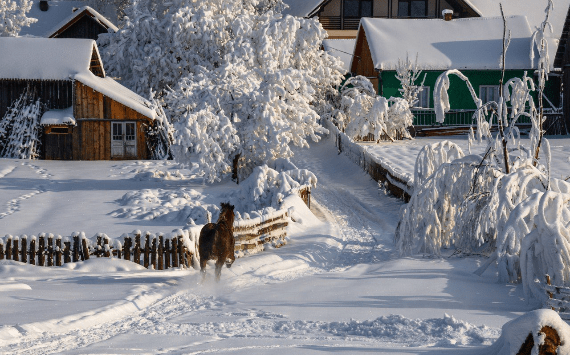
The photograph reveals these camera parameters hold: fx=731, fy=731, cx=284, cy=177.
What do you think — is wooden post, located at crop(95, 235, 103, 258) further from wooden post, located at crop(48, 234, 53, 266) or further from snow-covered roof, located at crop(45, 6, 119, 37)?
snow-covered roof, located at crop(45, 6, 119, 37)

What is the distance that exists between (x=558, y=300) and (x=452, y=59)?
36.0 metres

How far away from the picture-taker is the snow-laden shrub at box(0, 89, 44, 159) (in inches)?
1444

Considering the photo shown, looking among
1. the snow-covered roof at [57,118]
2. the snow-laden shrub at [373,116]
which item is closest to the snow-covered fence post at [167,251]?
the snow-covered roof at [57,118]

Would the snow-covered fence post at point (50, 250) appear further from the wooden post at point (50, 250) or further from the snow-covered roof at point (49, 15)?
the snow-covered roof at point (49, 15)

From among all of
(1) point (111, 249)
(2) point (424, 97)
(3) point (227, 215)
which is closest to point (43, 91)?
(2) point (424, 97)

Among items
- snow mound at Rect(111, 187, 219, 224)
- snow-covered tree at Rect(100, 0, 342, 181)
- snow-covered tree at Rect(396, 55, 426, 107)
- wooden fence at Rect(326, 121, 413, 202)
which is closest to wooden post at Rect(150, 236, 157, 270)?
snow mound at Rect(111, 187, 219, 224)

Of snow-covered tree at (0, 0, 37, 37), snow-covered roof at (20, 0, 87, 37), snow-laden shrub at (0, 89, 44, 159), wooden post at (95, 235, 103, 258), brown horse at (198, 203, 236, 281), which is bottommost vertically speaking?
wooden post at (95, 235, 103, 258)

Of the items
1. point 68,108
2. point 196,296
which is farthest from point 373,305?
point 68,108

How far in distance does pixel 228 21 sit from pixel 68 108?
397 inches

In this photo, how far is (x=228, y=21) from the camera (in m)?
41.2

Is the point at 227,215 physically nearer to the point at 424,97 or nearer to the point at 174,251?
the point at 174,251

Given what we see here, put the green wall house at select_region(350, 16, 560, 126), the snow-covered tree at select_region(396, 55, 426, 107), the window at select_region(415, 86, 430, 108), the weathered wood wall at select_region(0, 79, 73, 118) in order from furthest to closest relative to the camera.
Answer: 1. the window at select_region(415, 86, 430, 108)
2. the green wall house at select_region(350, 16, 560, 126)
3. the snow-covered tree at select_region(396, 55, 426, 107)
4. the weathered wood wall at select_region(0, 79, 73, 118)

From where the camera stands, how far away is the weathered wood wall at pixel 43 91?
1502 inches

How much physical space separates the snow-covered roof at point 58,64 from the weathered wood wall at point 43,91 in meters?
0.31
